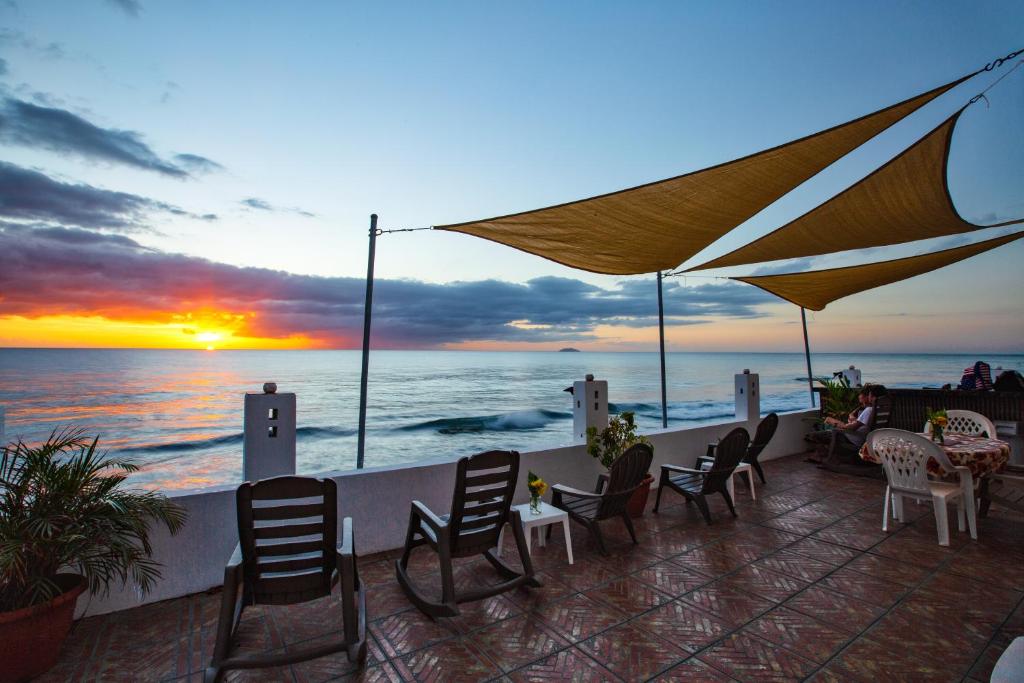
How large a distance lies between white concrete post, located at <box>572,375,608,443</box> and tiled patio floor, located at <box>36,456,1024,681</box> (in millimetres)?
1404

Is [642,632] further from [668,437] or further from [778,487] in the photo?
[778,487]

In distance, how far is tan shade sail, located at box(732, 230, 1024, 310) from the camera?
227 inches

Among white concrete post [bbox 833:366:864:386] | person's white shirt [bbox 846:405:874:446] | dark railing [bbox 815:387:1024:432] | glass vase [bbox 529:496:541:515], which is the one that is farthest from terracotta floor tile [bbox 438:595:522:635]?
white concrete post [bbox 833:366:864:386]

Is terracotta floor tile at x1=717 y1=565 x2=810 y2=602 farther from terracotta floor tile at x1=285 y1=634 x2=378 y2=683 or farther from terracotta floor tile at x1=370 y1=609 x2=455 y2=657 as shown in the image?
terracotta floor tile at x1=285 y1=634 x2=378 y2=683

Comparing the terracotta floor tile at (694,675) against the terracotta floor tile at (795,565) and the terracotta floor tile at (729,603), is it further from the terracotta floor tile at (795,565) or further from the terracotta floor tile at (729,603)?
the terracotta floor tile at (795,565)

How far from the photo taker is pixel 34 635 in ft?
7.56

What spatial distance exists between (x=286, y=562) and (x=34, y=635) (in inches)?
47.8

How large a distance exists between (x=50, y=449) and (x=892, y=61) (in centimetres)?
951

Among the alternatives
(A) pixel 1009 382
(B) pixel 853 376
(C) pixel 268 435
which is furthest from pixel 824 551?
(A) pixel 1009 382

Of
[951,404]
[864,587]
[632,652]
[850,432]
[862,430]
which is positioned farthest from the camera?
[951,404]

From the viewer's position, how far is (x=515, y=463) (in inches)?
125

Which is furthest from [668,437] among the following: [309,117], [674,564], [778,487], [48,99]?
[48,99]

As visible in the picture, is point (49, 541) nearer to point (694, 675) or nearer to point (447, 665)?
point (447, 665)

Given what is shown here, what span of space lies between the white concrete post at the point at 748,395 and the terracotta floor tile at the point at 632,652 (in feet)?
17.3
